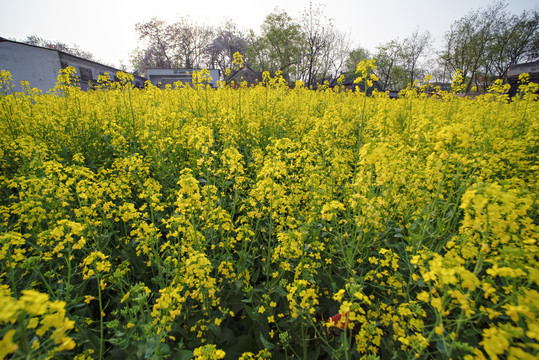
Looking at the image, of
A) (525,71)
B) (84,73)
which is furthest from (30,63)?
(525,71)

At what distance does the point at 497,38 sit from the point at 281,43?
3556 cm

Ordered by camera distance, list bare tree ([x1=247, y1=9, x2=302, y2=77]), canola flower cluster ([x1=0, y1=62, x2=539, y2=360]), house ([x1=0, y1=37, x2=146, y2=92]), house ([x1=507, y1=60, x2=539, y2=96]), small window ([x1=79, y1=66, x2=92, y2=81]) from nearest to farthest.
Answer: canola flower cluster ([x1=0, y1=62, x2=539, y2=360]) → house ([x1=507, y1=60, x2=539, y2=96]) → house ([x1=0, y1=37, x2=146, y2=92]) → small window ([x1=79, y1=66, x2=92, y2=81]) → bare tree ([x1=247, y1=9, x2=302, y2=77])

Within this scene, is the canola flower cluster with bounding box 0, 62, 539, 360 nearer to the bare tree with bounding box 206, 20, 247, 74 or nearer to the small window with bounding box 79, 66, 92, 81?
the small window with bounding box 79, 66, 92, 81

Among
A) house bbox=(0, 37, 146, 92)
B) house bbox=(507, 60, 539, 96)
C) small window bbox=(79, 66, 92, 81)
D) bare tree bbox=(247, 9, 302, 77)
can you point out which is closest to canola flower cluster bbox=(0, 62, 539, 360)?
house bbox=(507, 60, 539, 96)

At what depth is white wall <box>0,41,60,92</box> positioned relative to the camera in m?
A: 20.5

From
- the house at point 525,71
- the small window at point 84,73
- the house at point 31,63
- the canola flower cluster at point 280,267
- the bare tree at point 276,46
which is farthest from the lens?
the bare tree at point 276,46

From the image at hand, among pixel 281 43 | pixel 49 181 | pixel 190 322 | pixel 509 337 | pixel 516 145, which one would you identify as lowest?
pixel 190 322

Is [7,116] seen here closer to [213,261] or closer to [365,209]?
[213,261]

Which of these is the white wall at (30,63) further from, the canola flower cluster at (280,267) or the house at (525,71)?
the house at (525,71)

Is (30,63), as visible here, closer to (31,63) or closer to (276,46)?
(31,63)

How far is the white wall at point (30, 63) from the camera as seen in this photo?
67.3 ft

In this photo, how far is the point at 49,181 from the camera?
95.2 inches

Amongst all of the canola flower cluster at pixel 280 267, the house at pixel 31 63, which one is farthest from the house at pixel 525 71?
the house at pixel 31 63

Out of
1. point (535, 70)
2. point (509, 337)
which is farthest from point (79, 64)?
point (535, 70)
